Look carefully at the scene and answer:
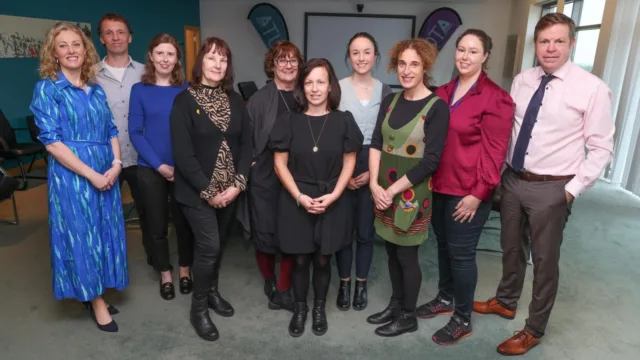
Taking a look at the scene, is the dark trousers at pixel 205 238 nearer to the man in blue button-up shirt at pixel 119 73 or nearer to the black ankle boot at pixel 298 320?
the black ankle boot at pixel 298 320

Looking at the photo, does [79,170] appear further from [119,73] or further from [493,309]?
[493,309]

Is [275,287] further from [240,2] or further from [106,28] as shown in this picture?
[240,2]

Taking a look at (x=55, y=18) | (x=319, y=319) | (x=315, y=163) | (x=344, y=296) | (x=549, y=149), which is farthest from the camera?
(x=55, y=18)

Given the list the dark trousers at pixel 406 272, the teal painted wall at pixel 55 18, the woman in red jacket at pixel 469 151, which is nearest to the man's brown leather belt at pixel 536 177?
the woman in red jacket at pixel 469 151

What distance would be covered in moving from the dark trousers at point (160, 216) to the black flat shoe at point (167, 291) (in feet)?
0.30

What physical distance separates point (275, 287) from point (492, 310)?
1220mm

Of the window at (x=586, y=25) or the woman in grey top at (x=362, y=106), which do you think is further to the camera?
the window at (x=586, y=25)

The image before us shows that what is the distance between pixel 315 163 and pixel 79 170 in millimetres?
1044

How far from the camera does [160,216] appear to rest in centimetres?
246

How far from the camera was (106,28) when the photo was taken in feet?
7.61

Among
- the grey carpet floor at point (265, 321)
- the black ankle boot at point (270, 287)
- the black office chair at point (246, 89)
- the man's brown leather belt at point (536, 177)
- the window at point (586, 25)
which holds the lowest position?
the grey carpet floor at point (265, 321)

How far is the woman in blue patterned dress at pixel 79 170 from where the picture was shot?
191 centimetres

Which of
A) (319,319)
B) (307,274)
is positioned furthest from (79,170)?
(319,319)

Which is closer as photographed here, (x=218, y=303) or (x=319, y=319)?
(x=319, y=319)
